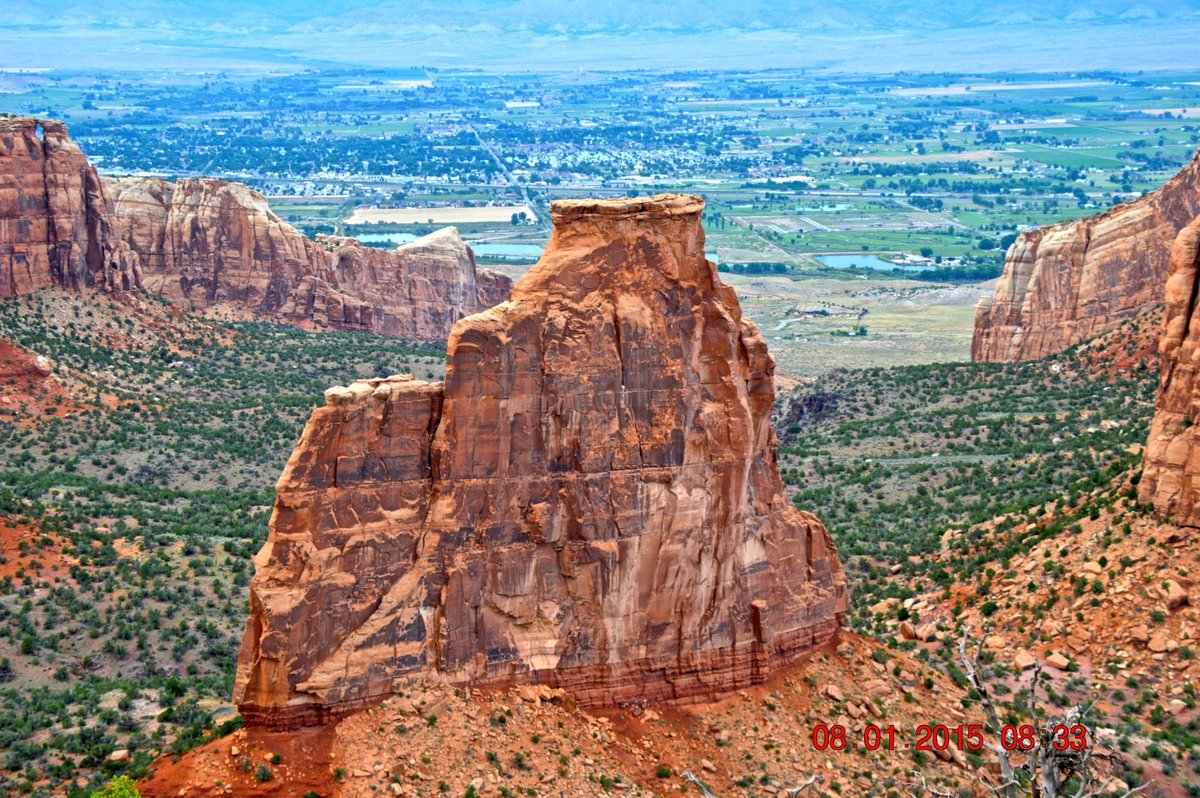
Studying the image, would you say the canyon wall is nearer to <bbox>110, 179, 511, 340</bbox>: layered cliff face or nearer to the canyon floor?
<bbox>110, 179, 511, 340</bbox>: layered cliff face

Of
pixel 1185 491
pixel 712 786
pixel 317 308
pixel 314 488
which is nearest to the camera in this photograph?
pixel 314 488

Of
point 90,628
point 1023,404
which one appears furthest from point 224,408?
point 1023,404

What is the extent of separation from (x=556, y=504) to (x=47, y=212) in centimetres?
5671

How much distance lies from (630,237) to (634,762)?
41.6ft

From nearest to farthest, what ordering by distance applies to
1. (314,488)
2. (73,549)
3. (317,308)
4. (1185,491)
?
1. (314,488)
2. (1185,491)
3. (73,549)
4. (317,308)

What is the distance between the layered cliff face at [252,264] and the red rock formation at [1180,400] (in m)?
70.7

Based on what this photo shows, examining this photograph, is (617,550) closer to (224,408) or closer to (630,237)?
(630,237)

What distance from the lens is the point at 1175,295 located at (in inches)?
2232

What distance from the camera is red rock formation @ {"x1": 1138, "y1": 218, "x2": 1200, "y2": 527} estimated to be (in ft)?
183

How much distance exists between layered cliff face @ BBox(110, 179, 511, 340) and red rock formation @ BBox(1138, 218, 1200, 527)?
70.7 metres
